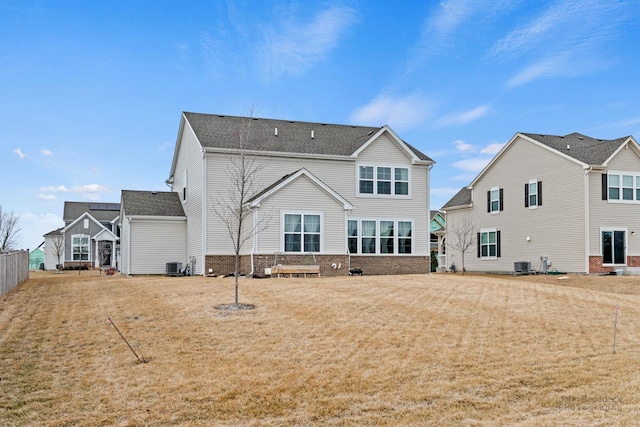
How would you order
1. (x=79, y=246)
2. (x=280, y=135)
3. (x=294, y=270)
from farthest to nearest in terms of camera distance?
(x=79, y=246), (x=280, y=135), (x=294, y=270)

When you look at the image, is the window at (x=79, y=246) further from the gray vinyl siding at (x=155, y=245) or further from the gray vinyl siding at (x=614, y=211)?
the gray vinyl siding at (x=614, y=211)

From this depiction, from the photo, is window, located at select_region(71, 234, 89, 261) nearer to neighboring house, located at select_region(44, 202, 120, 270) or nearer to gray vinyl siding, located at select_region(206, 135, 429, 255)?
neighboring house, located at select_region(44, 202, 120, 270)

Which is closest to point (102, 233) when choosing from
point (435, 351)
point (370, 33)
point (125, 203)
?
point (125, 203)

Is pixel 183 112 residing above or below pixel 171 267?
above

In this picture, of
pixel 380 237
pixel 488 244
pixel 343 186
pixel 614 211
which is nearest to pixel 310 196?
pixel 343 186

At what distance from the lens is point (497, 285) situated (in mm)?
21250

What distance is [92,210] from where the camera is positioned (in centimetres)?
6091

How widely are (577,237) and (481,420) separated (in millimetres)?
25234

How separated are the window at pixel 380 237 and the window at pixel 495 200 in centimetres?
889

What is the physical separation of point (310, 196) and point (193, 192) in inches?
267

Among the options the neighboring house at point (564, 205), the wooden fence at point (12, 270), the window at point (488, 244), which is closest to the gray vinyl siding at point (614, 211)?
the neighboring house at point (564, 205)

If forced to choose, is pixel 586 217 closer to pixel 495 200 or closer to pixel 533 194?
pixel 533 194

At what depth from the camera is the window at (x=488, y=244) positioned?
1431 inches

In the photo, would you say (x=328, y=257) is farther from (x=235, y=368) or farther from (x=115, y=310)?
(x=235, y=368)
